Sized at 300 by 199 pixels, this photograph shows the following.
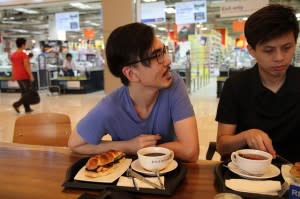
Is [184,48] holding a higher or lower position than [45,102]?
higher

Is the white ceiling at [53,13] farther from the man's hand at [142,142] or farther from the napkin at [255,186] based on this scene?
the napkin at [255,186]

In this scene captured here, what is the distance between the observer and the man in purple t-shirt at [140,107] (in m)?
1.30

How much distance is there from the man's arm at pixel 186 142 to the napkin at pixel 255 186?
12.9 inches

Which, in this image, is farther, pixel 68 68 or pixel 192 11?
pixel 68 68

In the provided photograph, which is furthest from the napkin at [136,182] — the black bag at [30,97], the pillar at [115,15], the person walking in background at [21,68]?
the person walking in background at [21,68]

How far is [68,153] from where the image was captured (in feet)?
4.65

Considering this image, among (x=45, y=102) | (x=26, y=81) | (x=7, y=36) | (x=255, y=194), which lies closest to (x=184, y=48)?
(x=45, y=102)

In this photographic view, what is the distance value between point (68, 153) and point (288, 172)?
0.96 m

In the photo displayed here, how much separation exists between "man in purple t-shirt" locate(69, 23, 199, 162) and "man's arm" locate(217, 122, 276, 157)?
0.18 metres

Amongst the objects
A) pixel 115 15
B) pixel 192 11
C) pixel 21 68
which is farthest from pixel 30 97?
pixel 192 11

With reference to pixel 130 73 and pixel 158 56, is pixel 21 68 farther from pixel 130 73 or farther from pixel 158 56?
pixel 158 56

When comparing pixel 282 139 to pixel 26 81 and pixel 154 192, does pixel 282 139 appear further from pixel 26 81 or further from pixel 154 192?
pixel 26 81

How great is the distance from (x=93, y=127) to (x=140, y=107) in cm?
26

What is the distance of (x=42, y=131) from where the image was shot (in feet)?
6.26
